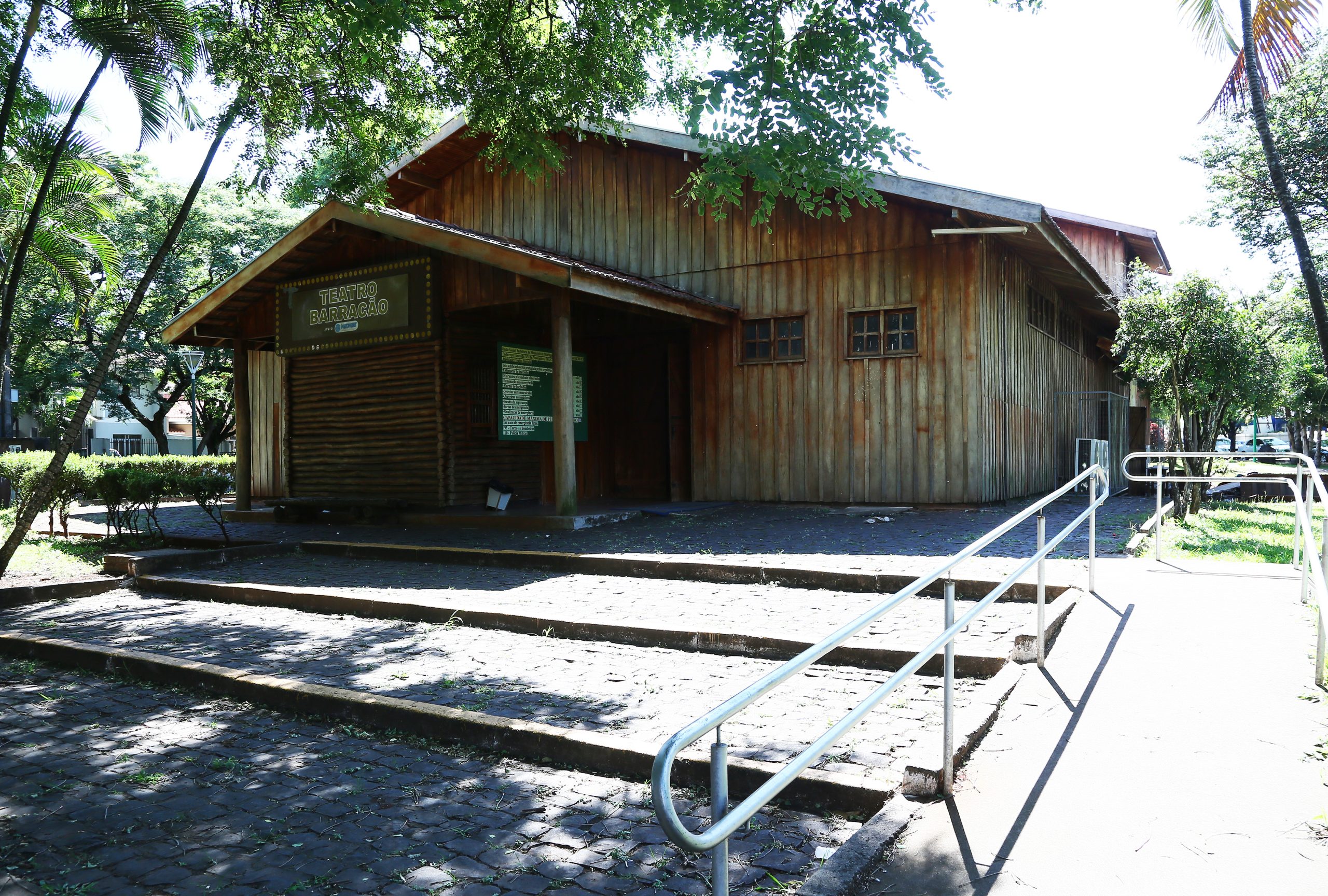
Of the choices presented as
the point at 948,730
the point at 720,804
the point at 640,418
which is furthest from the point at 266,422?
the point at 720,804

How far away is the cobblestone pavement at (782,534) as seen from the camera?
8.56 m

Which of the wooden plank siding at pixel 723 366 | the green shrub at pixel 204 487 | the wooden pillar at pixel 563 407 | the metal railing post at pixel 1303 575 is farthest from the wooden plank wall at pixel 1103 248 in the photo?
the green shrub at pixel 204 487

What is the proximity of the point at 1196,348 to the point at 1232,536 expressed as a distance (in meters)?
3.18

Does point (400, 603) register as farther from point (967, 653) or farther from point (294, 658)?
point (967, 653)

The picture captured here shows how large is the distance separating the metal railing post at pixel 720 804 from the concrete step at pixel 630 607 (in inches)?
134

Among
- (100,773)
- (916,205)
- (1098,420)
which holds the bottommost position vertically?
(100,773)

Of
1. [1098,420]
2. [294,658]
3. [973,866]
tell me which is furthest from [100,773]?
[1098,420]

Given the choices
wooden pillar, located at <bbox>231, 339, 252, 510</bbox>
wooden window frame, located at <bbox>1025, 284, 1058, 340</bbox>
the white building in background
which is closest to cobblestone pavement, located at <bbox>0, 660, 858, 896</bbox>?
wooden pillar, located at <bbox>231, 339, 252, 510</bbox>

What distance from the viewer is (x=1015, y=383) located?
13.7 m

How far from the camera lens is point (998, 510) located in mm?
12125

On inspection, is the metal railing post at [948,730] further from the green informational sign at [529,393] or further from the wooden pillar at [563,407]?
the green informational sign at [529,393]

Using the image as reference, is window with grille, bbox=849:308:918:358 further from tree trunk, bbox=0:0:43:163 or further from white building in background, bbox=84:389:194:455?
white building in background, bbox=84:389:194:455

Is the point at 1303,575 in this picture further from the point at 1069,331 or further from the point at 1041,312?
the point at 1069,331

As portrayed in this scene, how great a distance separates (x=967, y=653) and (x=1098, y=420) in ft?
59.6
